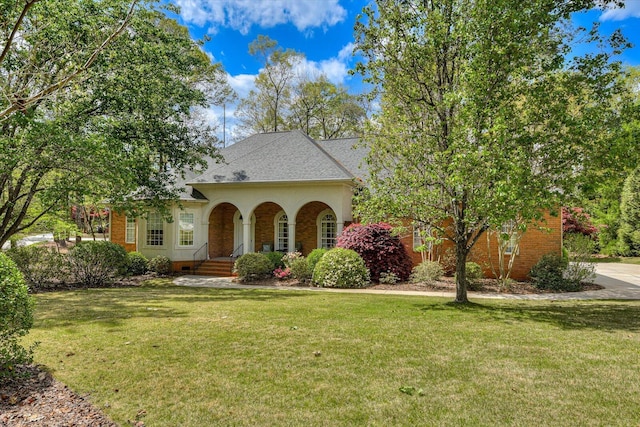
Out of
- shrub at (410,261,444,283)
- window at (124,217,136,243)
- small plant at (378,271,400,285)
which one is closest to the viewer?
shrub at (410,261,444,283)

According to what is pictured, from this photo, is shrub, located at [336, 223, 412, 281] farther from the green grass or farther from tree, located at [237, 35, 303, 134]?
tree, located at [237, 35, 303, 134]

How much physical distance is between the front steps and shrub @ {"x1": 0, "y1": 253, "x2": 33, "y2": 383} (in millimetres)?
13960

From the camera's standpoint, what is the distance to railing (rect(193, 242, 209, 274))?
19.9 m

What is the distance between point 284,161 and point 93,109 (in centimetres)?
873

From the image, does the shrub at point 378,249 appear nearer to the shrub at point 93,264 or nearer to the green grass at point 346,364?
the green grass at point 346,364

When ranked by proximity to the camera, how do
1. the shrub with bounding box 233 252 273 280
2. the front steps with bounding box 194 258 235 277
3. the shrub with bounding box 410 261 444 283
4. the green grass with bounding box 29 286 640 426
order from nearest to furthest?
the green grass with bounding box 29 286 640 426 → the shrub with bounding box 410 261 444 283 → the shrub with bounding box 233 252 273 280 → the front steps with bounding box 194 258 235 277

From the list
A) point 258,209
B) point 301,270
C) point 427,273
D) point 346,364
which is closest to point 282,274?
point 301,270

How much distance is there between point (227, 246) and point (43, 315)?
43.9ft

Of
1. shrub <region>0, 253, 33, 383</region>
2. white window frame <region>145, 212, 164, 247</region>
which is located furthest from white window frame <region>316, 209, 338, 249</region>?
shrub <region>0, 253, 33, 383</region>

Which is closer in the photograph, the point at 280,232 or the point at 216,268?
the point at 216,268

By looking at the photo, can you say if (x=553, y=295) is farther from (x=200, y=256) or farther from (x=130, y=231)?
(x=130, y=231)

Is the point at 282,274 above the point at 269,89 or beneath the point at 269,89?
beneath

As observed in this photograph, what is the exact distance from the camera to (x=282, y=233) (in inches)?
849

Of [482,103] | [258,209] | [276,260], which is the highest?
[482,103]
